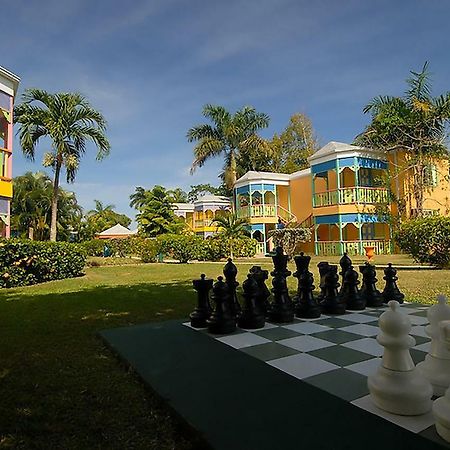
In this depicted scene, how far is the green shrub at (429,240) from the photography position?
389 inches

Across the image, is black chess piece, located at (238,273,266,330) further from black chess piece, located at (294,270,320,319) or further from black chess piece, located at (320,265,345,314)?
black chess piece, located at (320,265,345,314)

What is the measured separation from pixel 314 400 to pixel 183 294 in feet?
14.9

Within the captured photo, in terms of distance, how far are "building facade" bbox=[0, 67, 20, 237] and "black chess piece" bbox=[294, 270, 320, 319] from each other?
32.6 ft

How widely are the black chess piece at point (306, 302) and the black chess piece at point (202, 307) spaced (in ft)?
2.78

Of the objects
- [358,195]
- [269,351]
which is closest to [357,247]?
[358,195]

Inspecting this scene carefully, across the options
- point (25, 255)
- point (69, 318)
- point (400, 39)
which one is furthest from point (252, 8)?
point (25, 255)

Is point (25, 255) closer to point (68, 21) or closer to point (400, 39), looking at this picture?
point (68, 21)

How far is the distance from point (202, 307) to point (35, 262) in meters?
7.06

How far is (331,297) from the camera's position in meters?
3.74

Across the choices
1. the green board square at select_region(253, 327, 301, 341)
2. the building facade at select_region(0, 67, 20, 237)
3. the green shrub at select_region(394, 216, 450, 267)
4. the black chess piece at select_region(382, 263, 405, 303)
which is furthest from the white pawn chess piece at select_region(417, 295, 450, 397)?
the building facade at select_region(0, 67, 20, 237)

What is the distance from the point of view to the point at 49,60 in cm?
949

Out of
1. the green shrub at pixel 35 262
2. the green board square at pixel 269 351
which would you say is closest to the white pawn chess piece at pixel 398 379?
the green board square at pixel 269 351

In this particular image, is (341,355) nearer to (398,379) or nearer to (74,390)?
(398,379)

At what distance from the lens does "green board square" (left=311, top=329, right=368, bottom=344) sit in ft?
9.21
